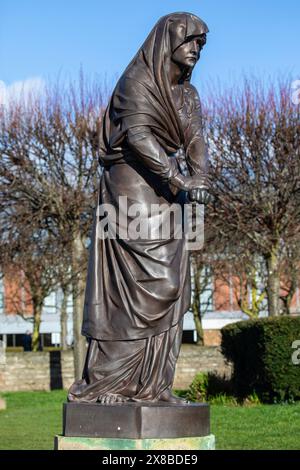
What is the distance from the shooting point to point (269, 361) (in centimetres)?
1590

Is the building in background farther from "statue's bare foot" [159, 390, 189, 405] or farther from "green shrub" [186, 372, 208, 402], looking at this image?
"statue's bare foot" [159, 390, 189, 405]

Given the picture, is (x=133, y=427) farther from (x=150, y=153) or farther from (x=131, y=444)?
(x=150, y=153)

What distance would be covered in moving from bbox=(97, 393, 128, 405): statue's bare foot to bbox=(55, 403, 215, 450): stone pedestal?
61 mm

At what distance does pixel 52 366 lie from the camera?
26.3 meters

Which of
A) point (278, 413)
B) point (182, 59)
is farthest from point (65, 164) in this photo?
Answer: point (182, 59)

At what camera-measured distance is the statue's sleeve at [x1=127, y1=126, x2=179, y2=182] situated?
571 cm

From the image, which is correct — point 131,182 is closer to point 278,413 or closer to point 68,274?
point 278,413

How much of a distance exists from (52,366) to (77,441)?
69.1 ft

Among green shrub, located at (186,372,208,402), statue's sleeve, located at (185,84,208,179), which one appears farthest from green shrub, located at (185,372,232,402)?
statue's sleeve, located at (185,84,208,179)

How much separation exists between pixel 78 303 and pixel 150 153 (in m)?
20.2

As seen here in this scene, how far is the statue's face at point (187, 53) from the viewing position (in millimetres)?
5992

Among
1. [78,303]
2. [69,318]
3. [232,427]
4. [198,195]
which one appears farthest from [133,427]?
[69,318]

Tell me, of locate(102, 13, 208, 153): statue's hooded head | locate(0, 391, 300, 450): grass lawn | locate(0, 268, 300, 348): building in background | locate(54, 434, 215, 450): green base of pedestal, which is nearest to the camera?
locate(54, 434, 215, 450): green base of pedestal

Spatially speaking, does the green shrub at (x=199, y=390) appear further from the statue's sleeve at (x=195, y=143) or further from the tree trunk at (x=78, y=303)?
the statue's sleeve at (x=195, y=143)
